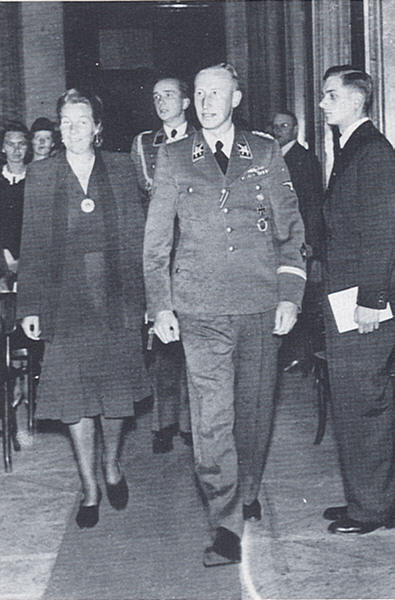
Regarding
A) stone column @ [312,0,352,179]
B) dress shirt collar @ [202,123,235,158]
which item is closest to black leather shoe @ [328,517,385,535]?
dress shirt collar @ [202,123,235,158]

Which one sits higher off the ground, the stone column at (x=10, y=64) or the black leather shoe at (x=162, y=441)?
the stone column at (x=10, y=64)

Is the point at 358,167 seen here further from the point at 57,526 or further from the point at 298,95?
the point at 298,95

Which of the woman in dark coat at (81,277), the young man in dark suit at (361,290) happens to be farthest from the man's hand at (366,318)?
the woman in dark coat at (81,277)

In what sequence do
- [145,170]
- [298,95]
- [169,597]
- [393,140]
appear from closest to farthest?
[169,597] → [393,140] → [145,170] → [298,95]

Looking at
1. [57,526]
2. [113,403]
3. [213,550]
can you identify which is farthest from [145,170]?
[213,550]

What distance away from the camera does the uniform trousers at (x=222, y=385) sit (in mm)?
4352

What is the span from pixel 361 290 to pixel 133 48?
33.7 feet

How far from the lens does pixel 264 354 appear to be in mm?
4547

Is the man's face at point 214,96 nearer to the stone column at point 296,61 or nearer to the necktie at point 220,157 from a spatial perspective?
the necktie at point 220,157

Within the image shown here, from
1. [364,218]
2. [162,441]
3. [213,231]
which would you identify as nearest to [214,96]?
[213,231]

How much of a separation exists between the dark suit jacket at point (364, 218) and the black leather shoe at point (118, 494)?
1.44 m

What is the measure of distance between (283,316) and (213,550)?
99cm

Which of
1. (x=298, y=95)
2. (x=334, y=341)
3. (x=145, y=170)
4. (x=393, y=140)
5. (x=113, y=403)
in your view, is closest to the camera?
(x=334, y=341)

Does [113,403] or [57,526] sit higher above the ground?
[113,403]
